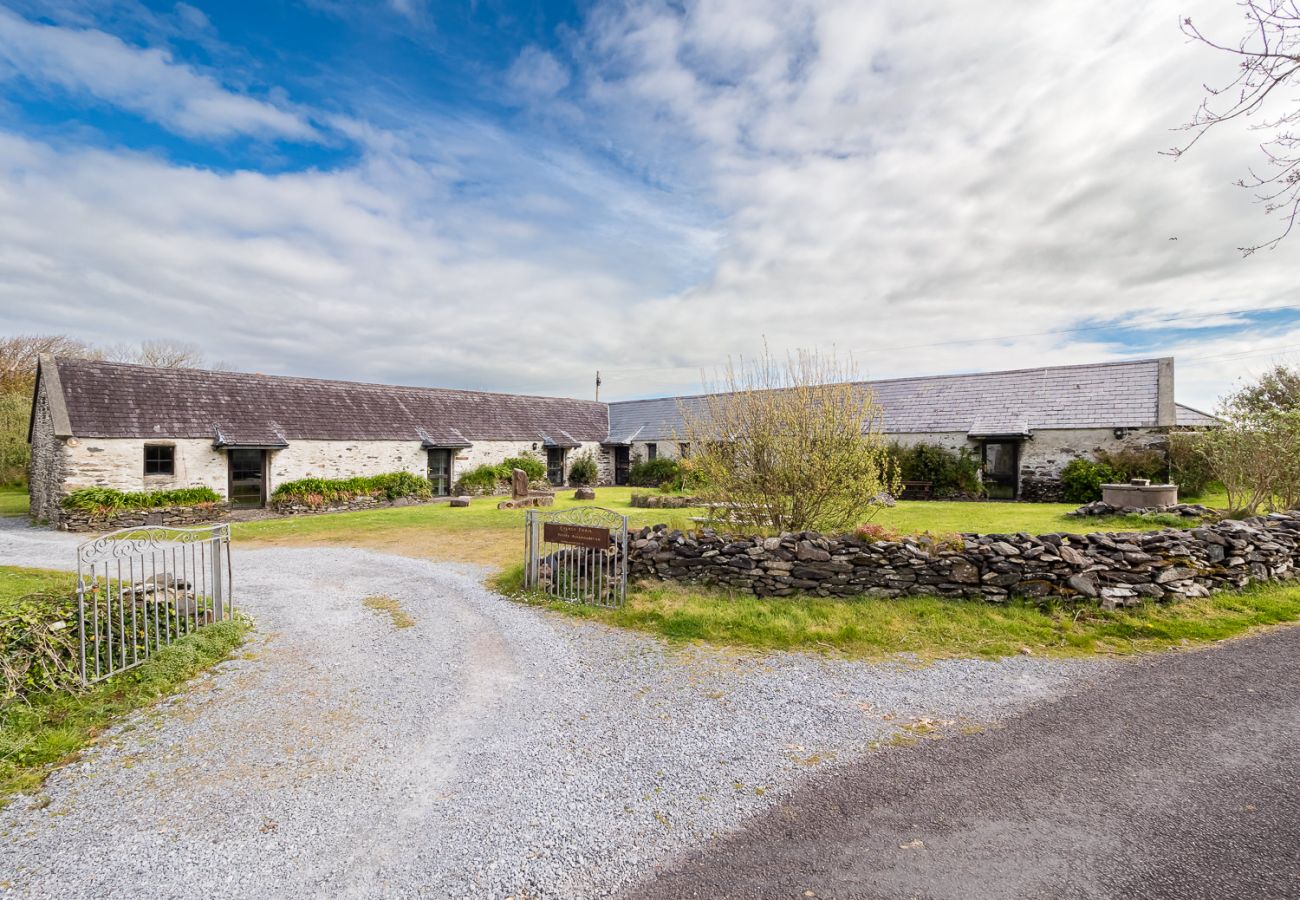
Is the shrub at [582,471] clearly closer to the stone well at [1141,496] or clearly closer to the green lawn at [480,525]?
the green lawn at [480,525]

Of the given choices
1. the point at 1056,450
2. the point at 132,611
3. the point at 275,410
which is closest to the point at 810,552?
the point at 132,611

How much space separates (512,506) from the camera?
69.4ft

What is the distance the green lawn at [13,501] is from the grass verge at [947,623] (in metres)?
25.4

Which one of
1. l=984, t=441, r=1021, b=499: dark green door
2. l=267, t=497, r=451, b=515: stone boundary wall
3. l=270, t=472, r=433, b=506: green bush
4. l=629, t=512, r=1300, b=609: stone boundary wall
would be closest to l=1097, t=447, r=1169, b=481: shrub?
l=984, t=441, r=1021, b=499: dark green door

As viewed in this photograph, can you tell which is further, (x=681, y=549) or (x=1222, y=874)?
(x=681, y=549)

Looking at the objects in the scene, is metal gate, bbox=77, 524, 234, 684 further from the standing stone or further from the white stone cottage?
the white stone cottage

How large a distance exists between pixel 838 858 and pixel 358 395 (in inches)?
1052

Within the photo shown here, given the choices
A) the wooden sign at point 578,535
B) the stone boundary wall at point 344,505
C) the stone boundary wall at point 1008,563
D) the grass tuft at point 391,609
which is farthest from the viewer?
the stone boundary wall at point 344,505

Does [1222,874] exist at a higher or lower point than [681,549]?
lower

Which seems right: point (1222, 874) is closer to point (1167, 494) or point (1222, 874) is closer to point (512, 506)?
point (1167, 494)

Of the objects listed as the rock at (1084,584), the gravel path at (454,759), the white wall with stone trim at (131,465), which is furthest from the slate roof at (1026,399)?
the white wall with stone trim at (131,465)

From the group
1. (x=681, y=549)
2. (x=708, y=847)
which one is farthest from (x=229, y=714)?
(x=681, y=549)

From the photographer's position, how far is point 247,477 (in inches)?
832

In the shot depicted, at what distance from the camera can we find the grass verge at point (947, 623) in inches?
276
